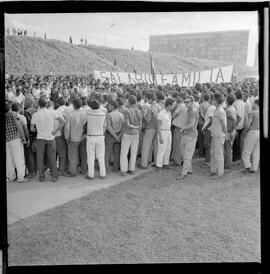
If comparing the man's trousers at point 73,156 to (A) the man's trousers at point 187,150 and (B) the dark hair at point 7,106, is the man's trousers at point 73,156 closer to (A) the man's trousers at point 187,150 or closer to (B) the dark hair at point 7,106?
(B) the dark hair at point 7,106

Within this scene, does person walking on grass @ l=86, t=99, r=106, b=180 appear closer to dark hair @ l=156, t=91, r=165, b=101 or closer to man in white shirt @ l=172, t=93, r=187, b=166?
dark hair @ l=156, t=91, r=165, b=101

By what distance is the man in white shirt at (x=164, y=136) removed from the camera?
3.91m

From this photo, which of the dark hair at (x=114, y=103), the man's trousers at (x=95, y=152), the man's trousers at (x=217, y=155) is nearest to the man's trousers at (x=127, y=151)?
the man's trousers at (x=95, y=152)

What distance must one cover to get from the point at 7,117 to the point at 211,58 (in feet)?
7.86

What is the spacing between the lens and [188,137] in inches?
157

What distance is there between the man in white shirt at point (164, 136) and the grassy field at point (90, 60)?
498mm

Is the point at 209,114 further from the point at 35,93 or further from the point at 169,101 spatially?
the point at 35,93

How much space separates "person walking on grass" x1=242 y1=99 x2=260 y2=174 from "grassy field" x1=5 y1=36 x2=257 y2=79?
0.46 m

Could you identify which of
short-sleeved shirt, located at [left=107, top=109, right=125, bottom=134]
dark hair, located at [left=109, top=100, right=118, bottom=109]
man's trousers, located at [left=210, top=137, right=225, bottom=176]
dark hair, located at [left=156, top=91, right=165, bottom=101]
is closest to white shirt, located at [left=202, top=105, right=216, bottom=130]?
man's trousers, located at [left=210, top=137, right=225, bottom=176]

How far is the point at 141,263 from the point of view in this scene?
3.50 meters

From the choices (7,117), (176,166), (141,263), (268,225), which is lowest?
(141,263)

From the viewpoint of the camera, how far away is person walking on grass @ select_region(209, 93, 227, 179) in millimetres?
3832

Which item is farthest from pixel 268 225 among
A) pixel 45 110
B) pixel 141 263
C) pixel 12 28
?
pixel 12 28

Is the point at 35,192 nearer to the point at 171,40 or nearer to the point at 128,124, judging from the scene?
the point at 128,124
